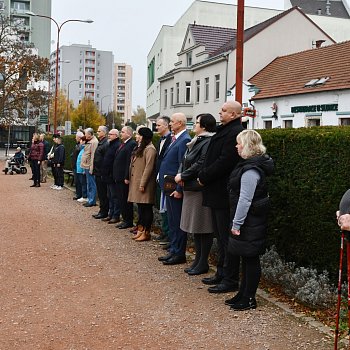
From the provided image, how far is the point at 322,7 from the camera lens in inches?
2286

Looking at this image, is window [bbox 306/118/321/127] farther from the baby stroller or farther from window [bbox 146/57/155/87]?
window [bbox 146/57/155/87]

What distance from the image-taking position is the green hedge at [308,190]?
6.22 meters

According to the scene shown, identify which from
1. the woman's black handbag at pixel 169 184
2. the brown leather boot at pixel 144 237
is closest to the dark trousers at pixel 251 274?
the woman's black handbag at pixel 169 184

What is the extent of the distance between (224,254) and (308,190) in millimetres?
1254

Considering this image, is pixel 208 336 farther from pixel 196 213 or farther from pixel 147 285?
pixel 196 213

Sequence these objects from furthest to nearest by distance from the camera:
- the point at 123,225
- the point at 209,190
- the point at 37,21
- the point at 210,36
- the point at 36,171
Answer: the point at 37,21
the point at 210,36
the point at 36,171
the point at 123,225
the point at 209,190

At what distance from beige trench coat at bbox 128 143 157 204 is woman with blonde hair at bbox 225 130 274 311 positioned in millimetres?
3870

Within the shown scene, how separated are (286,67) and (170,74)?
1494 centimetres

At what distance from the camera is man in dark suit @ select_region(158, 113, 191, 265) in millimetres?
8148

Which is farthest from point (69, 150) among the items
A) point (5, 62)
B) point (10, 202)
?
point (5, 62)

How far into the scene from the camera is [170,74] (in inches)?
1751

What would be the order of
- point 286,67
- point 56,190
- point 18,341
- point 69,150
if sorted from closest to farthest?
point 18,341 → point 56,190 → point 69,150 → point 286,67

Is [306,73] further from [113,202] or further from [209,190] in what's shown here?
[209,190]

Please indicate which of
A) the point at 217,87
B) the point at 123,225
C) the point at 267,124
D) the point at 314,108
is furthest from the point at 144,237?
the point at 217,87
